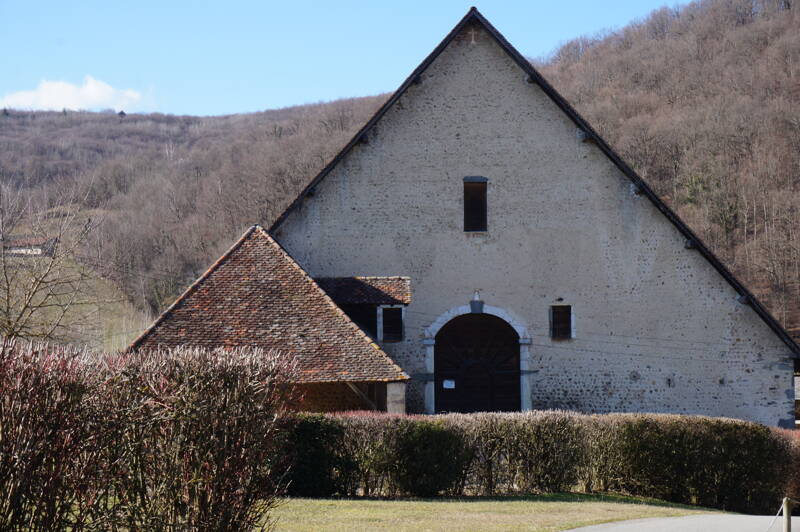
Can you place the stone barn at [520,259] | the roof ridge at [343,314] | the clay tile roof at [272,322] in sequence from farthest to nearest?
1. the stone barn at [520,259]
2. the roof ridge at [343,314]
3. the clay tile roof at [272,322]

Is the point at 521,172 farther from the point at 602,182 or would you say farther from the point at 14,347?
the point at 14,347

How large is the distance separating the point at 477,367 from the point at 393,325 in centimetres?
262

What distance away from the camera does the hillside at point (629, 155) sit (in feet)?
177

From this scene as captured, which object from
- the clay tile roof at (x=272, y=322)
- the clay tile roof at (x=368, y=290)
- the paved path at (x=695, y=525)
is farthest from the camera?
the clay tile roof at (x=368, y=290)

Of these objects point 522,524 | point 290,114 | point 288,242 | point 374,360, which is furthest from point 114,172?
point 522,524

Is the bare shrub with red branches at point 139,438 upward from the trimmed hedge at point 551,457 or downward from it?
upward

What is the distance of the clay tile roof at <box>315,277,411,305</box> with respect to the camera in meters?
20.1

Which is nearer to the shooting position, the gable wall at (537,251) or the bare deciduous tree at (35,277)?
the gable wall at (537,251)

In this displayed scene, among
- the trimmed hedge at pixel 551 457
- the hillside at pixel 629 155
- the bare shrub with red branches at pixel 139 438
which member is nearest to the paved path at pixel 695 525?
the trimmed hedge at pixel 551 457

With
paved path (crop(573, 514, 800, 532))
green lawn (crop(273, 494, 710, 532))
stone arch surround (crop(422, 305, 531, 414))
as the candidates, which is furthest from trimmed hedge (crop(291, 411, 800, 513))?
stone arch surround (crop(422, 305, 531, 414))

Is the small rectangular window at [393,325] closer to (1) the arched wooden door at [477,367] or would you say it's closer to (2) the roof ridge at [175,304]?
(1) the arched wooden door at [477,367]

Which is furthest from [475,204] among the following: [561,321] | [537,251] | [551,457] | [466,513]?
[466,513]

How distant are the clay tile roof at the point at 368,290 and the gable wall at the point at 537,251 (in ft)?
2.65

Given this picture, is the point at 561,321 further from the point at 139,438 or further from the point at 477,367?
the point at 139,438
